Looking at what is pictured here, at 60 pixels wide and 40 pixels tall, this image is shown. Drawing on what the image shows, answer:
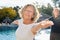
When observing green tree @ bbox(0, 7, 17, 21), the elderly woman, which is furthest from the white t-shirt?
green tree @ bbox(0, 7, 17, 21)

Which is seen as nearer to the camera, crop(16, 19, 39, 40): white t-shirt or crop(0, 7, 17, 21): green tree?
crop(16, 19, 39, 40): white t-shirt

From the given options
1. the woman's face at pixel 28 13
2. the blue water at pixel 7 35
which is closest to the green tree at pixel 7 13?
the blue water at pixel 7 35

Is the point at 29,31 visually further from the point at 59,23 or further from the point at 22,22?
the point at 59,23

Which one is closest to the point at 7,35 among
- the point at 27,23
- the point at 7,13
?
the point at 7,13

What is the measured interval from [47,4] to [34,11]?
93 cm

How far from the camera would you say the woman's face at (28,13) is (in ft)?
2.61

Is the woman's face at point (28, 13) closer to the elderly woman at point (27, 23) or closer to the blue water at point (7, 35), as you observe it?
the elderly woman at point (27, 23)

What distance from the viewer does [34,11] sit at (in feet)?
2.58

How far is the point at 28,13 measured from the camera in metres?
0.80

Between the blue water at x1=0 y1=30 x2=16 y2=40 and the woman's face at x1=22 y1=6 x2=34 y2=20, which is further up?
the woman's face at x1=22 y1=6 x2=34 y2=20

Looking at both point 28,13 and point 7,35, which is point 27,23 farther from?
point 7,35

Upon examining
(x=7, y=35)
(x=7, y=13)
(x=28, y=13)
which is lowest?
(x=7, y=35)

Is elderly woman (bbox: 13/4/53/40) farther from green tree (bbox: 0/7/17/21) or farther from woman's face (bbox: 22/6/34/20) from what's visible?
green tree (bbox: 0/7/17/21)

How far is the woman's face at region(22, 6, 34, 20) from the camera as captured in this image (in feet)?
2.61
